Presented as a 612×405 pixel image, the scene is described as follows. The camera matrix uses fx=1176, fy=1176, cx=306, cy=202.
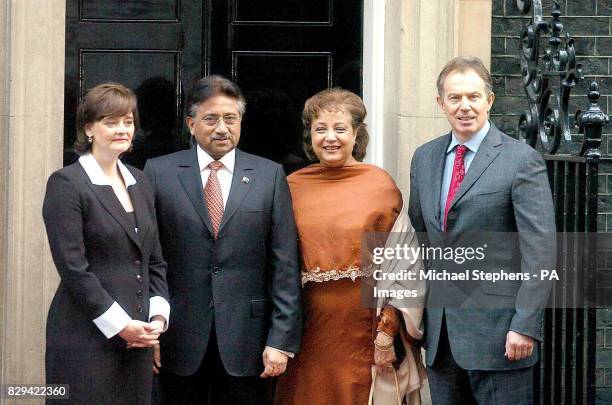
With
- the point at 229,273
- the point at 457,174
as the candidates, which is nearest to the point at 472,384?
the point at 457,174

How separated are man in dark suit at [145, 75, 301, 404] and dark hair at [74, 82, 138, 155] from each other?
1.69 feet

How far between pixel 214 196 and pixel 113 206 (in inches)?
26.0

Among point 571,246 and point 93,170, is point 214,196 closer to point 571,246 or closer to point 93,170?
point 93,170

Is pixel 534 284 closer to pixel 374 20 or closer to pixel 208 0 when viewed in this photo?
pixel 374 20

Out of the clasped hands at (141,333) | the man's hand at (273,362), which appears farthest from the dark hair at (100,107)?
the man's hand at (273,362)

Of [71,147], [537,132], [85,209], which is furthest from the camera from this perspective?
[71,147]

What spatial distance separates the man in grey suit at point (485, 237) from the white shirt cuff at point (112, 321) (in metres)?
1.42

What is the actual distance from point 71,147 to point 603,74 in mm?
3325

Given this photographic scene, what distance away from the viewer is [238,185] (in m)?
5.49

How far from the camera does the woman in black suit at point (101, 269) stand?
4.82 meters

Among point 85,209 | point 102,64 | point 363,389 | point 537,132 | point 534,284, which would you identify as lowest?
point 363,389

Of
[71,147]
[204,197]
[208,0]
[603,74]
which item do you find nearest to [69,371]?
[204,197]

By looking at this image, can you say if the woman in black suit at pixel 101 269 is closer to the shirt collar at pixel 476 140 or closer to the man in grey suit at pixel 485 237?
the man in grey suit at pixel 485 237

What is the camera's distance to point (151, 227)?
513 centimetres
